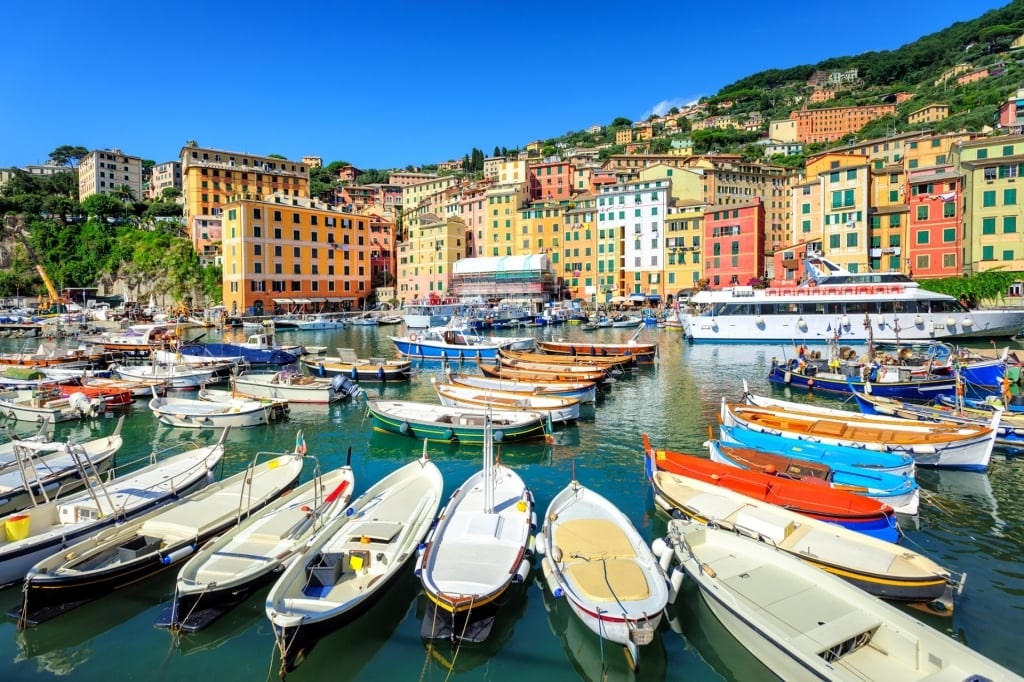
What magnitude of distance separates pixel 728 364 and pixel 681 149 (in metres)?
116

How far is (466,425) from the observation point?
1927 centimetres

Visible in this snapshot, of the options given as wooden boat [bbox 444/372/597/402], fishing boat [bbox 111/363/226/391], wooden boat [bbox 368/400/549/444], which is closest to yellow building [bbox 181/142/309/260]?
fishing boat [bbox 111/363/226/391]

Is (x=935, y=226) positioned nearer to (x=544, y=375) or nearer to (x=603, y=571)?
(x=544, y=375)

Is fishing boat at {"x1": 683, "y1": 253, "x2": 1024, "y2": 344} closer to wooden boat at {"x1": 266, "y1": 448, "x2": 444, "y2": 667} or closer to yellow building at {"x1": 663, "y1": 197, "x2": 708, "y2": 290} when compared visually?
yellow building at {"x1": 663, "y1": 197, "x2": 708, "y2": 290}

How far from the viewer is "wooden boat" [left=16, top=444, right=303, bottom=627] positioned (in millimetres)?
9102

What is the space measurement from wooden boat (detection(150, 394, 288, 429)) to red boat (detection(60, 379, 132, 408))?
353 cm

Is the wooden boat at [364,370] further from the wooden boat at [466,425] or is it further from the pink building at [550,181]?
the pink building at [550,181]

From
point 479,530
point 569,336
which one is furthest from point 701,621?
point 569,336

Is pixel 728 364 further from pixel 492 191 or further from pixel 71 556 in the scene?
pixel 492 191

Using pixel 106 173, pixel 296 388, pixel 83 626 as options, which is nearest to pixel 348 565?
pixel 83 626

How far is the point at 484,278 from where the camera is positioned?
283 feet

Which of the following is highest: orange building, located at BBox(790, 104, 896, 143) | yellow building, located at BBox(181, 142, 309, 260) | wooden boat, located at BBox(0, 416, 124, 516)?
orange building, located at BBox(790, 104, 896, 143)

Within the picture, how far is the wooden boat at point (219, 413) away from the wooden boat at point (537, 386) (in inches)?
312

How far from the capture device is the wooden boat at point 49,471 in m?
12.2
